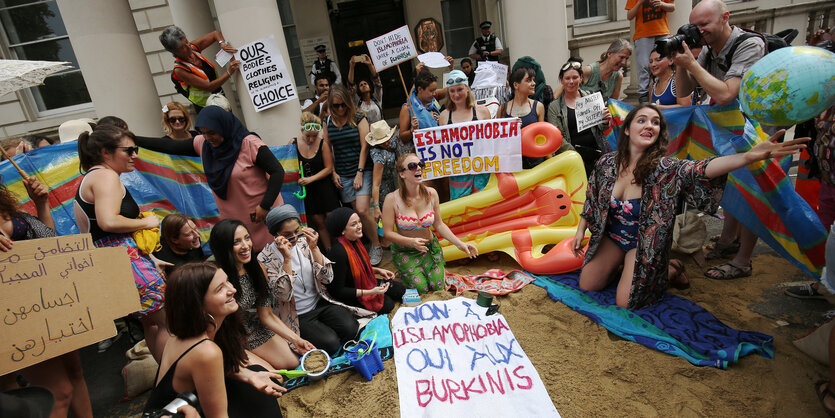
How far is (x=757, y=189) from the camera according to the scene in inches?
116

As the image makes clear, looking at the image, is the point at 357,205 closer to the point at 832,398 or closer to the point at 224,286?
the point at 224,286

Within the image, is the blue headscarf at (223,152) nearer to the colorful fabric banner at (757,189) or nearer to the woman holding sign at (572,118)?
the woman holding sign at (572,118)

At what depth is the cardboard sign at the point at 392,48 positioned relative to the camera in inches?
192

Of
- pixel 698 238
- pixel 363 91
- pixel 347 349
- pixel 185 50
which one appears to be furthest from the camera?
pixel 363 91

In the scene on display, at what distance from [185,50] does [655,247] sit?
5.35 metres

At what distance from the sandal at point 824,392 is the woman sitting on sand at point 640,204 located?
105 cm

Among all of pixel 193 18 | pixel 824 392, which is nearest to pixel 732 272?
pixel 824 392

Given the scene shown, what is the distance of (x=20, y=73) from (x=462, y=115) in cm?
371

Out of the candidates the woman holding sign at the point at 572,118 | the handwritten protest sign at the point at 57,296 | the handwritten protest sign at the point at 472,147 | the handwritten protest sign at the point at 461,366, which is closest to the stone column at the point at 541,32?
the woman holding sign at the point at 572,118

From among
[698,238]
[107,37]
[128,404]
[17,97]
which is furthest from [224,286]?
[17,97]

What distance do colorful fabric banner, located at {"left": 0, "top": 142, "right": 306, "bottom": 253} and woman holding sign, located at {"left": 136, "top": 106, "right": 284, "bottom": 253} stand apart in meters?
0.87

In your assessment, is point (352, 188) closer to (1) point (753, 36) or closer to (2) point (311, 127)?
(2) point (311, 127)

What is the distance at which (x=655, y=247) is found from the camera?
9.67 ft

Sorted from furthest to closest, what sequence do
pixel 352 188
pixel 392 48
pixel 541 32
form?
pixel 541 32
pixel 392 48
pixel 352 188
